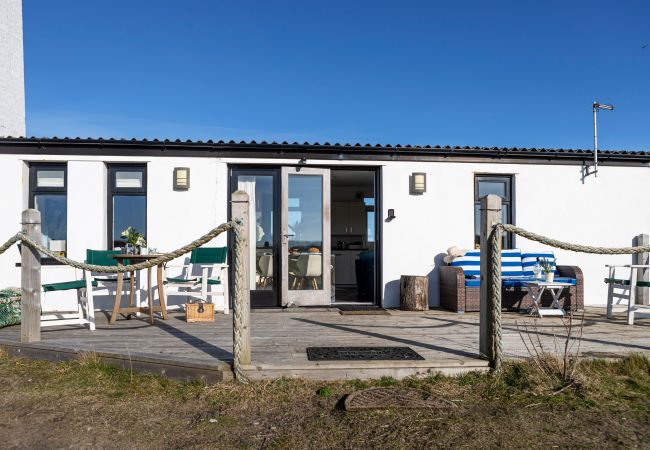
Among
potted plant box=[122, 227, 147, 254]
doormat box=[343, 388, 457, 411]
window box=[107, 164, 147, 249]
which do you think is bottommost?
doormat box=[343, 388, 457, 411]

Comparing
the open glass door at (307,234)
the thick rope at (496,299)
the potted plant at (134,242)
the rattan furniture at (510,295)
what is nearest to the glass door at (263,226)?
the open glass door at (307,234)

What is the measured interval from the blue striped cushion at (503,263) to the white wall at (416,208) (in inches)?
14.1

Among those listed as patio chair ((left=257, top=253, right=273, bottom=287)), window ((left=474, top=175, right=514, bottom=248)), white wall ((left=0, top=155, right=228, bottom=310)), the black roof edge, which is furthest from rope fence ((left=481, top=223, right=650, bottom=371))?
white wall ((left=0, top=155, right=228, bottom=310))

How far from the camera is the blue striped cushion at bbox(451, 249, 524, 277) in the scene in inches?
252

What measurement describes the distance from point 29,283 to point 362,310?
397cm

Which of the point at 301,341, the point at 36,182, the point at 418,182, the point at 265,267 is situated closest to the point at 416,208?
the point at 418,182

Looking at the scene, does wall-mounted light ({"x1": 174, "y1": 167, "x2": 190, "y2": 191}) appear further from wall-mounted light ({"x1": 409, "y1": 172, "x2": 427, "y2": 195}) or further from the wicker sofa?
the wicker sofa

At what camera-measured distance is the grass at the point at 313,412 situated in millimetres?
2369

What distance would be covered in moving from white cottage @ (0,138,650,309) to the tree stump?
38 cm

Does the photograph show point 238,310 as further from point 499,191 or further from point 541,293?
point 499,191

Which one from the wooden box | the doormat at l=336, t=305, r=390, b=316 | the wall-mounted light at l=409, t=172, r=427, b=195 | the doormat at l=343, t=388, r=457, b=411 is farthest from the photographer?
the wall-mounted light at l=409, t=172, r=427, b=195

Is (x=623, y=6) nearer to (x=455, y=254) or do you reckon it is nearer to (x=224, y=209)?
(x=455, y=254)

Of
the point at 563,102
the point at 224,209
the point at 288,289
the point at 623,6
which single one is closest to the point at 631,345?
Answer: the point at 288,289

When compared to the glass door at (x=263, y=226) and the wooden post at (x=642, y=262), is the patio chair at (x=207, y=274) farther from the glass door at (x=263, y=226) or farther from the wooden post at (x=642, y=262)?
the wooden post at (x=642, y=262)
